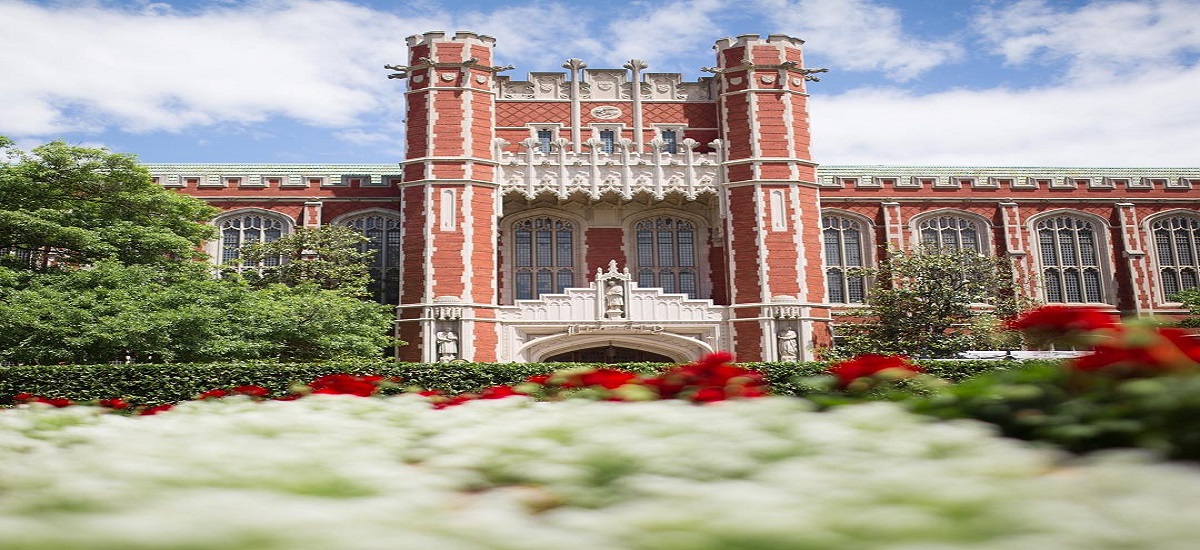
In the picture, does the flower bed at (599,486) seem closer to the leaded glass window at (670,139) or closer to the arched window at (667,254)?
the arched window at (667,254)

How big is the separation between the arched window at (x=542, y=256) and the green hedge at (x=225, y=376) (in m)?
9.32

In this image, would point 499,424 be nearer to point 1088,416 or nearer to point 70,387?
point 1088,416

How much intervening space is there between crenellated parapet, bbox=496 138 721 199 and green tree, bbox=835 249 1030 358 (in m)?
5.54

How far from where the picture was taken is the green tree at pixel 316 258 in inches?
877

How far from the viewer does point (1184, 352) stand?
290 centimetres

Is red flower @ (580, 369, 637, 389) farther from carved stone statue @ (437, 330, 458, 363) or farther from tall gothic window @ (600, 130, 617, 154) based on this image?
tall gothic window @ (600, 130, 617, 154)

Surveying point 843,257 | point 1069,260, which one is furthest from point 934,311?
point 1069,260

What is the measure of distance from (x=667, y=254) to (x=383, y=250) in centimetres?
857

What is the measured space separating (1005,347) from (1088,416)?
20.5 metres

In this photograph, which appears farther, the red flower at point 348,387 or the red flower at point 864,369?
the red flower at point 348,387

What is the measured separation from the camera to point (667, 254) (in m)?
24.3

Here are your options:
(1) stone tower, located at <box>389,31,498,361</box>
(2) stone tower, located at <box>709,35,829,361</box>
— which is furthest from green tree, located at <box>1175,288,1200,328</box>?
(1) stone tower, located at <box>389,31,498,361</box>

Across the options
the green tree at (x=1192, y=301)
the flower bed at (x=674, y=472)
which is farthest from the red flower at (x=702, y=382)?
the green tree at (x=1192, y=301)

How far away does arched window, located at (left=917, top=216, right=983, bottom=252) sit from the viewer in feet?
88.0
